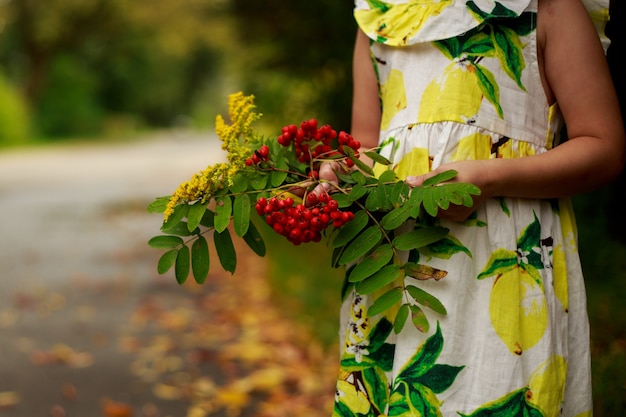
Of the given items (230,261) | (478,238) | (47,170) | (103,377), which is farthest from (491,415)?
(47,170)

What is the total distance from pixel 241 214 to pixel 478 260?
49 centimetres

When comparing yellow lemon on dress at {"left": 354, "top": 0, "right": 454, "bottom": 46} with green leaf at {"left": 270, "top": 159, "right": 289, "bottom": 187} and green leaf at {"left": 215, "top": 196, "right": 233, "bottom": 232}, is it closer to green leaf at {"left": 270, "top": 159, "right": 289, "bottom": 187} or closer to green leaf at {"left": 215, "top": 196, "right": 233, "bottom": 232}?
green leaf at {"left": 270, "top": 159, "right": 289, "bottom": 187}

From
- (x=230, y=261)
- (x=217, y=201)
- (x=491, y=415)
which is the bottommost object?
(x=491, y=415)

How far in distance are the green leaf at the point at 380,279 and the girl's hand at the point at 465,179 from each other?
0.49ft

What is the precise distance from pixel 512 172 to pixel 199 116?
46817 mm

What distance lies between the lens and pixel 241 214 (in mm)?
1441

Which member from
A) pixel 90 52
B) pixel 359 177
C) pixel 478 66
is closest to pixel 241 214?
pixel 359 177

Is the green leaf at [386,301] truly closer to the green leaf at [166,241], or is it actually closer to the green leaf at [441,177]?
the green leaf at [441,177]

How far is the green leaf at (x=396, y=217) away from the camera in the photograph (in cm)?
137

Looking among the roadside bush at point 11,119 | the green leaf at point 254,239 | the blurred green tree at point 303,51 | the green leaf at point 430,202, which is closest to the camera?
the green leaf at point 430,202

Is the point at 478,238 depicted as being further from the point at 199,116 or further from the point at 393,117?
the point at 199,116

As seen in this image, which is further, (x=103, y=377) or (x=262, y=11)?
(x=262, y=11)

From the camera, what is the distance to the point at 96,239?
360 inches

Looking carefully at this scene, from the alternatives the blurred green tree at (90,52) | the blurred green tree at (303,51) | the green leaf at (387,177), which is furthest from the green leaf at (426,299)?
the blurred green tree at (90,52)
